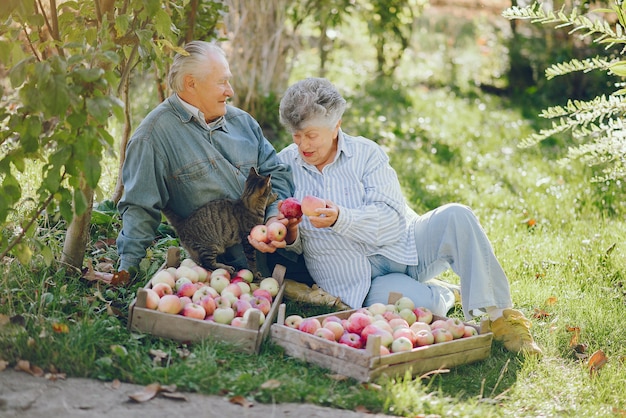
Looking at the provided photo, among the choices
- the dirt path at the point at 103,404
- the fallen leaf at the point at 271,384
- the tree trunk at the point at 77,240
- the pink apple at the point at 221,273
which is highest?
the tree trunk at the point at 77,240

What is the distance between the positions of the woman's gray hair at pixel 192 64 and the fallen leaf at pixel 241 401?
5.87 feet

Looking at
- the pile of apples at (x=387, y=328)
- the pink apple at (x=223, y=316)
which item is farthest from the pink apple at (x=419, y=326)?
the pink apple at (x=223, y=316)

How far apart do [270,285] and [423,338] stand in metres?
0.89

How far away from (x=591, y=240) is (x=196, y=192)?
295 cm

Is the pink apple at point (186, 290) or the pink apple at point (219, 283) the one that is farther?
the pink apple at point (219, 283)

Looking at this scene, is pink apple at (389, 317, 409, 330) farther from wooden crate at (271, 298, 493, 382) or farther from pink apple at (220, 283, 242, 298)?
pink apple at (220, 283, 242, 298)

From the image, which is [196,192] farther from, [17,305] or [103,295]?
[17,305]

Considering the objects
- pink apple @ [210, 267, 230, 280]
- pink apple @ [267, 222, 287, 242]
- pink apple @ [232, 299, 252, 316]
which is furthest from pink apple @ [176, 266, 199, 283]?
pink apple @ [267, 222, 287, 242]

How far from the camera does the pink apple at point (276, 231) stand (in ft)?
13.7

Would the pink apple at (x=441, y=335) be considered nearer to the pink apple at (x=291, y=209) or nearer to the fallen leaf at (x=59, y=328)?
the pink apple at (x=291, y=209)

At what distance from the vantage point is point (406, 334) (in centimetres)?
378

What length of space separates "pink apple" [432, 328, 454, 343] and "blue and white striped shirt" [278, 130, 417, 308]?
560 millimetres

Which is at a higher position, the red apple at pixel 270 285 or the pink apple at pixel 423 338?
the red apple at pixel 270 285

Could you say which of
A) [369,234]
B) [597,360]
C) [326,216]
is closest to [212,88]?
[326,216]
